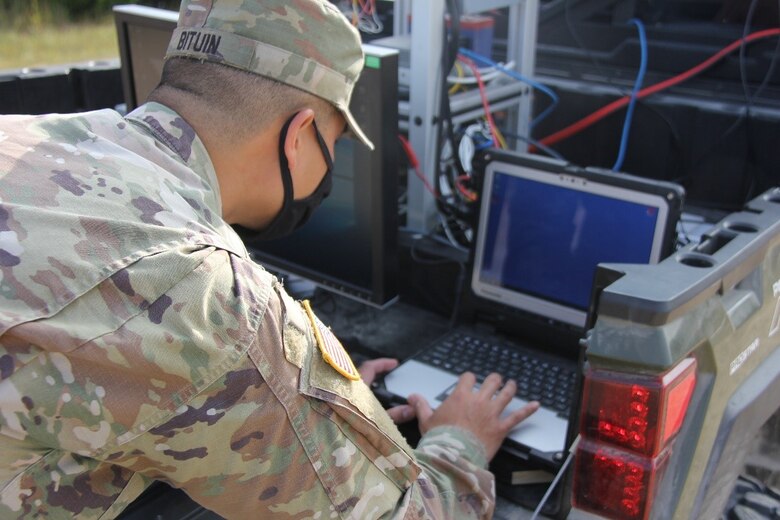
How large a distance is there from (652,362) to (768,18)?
142 centimetres

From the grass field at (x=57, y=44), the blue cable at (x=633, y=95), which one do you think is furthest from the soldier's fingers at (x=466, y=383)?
the grass field at (x=57, y=44)

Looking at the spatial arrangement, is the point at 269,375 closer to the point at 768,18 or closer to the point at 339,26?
the point at 339,26

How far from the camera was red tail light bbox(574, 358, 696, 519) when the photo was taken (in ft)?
3.05

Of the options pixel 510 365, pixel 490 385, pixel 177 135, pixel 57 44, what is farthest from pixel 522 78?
pixel 57 44

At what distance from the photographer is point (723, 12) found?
2.06 meters

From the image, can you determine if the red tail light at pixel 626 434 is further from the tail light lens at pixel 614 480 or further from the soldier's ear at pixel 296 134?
the soldier's ear at pixel 296 134

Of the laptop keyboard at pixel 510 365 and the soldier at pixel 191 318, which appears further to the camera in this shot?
the laptop keyboard at pixel 510 365

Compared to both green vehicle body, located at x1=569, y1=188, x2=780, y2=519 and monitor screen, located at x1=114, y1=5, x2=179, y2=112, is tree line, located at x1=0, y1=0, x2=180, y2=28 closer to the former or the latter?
monitor screen, located at x1=114, y1=5, x2=179, y2=112

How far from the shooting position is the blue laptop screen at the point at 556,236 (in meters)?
1.44

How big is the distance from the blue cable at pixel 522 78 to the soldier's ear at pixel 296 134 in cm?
71

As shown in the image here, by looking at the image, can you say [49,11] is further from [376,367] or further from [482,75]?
[376,367]

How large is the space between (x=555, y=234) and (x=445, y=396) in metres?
0.36

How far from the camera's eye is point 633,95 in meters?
1.98

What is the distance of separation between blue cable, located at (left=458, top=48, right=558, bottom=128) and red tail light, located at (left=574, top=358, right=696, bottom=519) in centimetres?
103
